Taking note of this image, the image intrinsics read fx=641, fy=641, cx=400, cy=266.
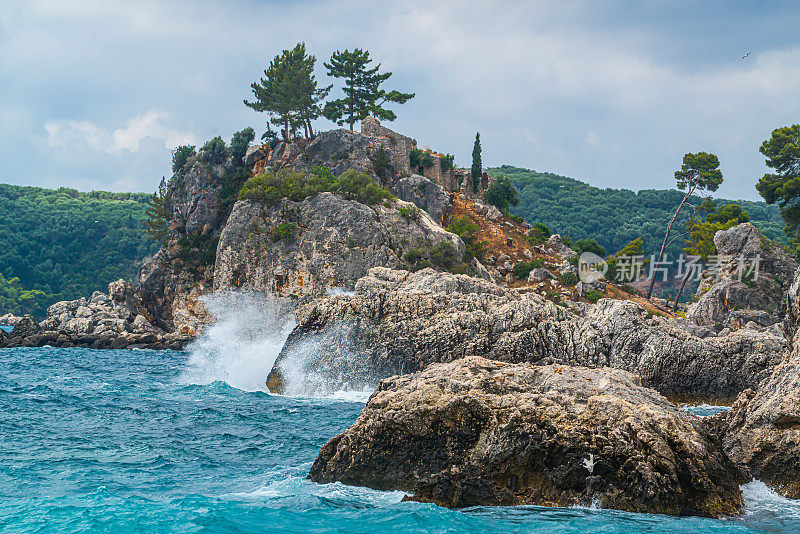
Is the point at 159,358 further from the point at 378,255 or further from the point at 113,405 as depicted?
the point at 113,405

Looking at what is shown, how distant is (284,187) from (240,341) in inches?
623

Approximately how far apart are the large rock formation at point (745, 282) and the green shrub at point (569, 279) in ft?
54.9

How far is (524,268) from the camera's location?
6612 cm

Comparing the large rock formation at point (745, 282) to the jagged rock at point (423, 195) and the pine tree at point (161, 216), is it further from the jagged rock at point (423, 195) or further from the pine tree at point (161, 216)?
the pine tree at point (161, 216)

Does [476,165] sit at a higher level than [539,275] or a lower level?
higher

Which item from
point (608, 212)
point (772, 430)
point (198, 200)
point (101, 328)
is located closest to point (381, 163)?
point (198, 200)

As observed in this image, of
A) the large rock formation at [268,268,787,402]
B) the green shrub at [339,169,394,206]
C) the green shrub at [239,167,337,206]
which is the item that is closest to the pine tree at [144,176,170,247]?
the green shrub at [239,167,337,206]

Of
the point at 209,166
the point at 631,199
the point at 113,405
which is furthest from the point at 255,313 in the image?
the point at 631,199

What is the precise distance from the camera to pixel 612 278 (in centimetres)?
7169

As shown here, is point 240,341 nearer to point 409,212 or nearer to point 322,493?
point 409,212

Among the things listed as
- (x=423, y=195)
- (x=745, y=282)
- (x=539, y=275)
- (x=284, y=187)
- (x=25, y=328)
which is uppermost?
(x=423, y=195)

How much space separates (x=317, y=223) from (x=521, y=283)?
75.3ft

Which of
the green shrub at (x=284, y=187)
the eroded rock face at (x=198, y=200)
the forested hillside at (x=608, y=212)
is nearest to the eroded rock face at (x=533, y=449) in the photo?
the green shrub at (x=284, y=187)

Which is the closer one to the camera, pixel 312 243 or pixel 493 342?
pixel 493 342
